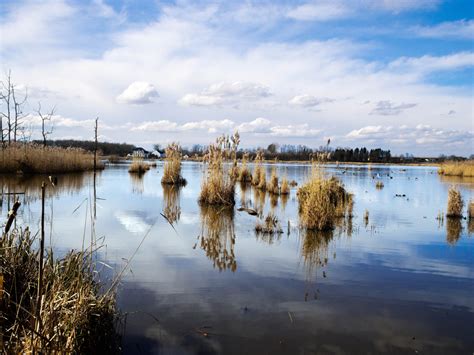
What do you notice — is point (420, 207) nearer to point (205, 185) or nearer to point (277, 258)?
point (205, 185)

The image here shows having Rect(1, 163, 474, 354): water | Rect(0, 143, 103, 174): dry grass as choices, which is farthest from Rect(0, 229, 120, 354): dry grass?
Rect(0, 143, 103, 174): dry grass

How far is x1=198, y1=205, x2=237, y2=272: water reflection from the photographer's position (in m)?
5.39

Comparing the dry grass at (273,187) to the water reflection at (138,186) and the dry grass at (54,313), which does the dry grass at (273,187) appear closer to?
the water reflection at (138,186)

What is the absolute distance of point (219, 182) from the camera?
11.4m

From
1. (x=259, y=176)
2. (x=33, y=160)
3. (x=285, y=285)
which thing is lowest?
(x=285, y=285)

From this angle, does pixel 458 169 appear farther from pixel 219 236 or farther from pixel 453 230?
pixel 219 236

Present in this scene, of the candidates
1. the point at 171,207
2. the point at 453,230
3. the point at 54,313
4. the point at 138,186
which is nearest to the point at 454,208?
the point at 453,230

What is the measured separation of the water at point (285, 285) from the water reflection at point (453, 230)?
67 millimetres

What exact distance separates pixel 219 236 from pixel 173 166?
11711 millimetres

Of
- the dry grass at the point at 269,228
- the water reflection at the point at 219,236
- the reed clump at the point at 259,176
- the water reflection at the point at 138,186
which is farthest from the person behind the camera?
the reed clump at the point at 259,176

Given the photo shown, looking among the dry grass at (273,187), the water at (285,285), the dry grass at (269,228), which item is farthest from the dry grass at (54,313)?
the dry grass at (273,187)

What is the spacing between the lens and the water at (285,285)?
314 cm

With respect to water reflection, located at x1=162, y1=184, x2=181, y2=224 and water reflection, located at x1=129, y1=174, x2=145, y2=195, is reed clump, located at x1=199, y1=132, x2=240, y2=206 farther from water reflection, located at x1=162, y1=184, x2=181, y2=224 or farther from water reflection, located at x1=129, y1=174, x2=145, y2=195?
water reflection, located at x1=129, y1=174, x2=145, y2=195

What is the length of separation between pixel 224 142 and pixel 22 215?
5988mm
